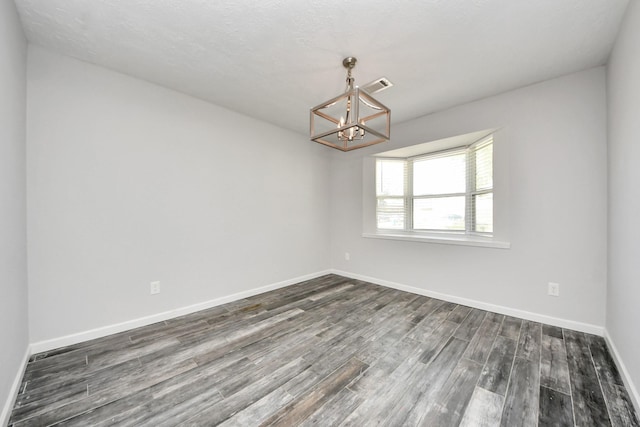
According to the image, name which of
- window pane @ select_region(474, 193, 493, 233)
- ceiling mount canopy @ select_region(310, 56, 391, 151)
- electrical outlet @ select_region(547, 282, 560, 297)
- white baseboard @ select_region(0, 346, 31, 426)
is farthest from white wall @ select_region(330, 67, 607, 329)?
white baseboard @ select_region(0, 346, 31, 426)

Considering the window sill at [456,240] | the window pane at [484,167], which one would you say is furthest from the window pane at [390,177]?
the window pane at [484,167]

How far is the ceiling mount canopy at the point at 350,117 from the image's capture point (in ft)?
5.65

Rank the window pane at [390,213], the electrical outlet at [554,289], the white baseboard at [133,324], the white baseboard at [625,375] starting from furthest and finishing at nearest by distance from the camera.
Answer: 1. the window pane at [390,213]
2. the electrical outlet at [554,289]
3. the white baseboard at [133,324]
4. the white baseboard at [625,375]

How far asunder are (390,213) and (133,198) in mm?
3490

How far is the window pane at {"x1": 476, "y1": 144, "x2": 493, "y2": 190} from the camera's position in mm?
3013

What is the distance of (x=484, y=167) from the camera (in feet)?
10.3

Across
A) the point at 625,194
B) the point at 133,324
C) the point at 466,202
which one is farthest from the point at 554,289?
the point at 133,324

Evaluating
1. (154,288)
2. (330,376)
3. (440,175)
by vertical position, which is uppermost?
(440,175)

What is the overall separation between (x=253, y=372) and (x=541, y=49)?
344 centimetres

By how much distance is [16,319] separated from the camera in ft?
5.29

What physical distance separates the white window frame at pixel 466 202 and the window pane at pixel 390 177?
8cm

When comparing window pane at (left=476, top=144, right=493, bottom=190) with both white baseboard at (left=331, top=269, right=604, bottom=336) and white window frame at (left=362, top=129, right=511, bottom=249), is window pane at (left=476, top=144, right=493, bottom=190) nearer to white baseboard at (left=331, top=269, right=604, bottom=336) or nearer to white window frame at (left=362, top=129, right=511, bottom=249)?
white window frame at (left=362, top=129, right=511, bottom=249)

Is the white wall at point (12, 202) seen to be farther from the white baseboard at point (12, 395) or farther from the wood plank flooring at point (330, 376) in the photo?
the wood plank flooring at point (330, 376)

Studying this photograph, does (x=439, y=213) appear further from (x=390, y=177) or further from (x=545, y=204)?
(x=545, y=204)
